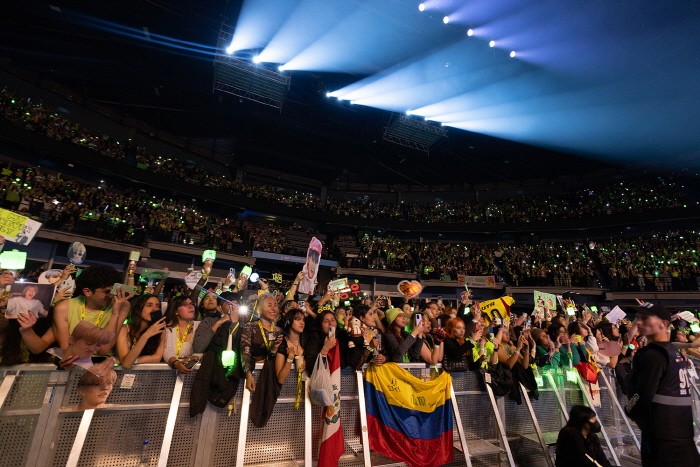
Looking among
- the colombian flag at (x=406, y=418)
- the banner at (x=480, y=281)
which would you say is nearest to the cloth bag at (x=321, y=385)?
the colombian flag at (x=406, y=418)

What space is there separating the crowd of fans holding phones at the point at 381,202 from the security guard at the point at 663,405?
25212mm

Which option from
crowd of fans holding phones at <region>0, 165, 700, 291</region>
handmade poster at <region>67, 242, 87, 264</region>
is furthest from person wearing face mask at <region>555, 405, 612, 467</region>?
crowd of fans holding phones at <region>0, 165, 700, 291</region>

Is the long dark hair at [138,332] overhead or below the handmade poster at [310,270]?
below

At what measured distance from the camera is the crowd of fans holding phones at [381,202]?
61.4 feet

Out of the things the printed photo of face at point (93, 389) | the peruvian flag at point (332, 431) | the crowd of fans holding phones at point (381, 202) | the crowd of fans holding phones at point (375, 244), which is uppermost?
the crowd of fans holding phones at point (381, 202)

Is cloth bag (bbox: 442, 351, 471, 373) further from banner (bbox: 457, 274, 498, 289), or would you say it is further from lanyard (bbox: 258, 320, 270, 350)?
banner (bbox: 457, 274, 498, 289)

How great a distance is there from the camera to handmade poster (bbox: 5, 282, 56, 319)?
280 centimetres

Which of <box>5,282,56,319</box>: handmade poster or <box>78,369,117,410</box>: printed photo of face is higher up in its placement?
<box>5,282,56,319</box>: handmade poster

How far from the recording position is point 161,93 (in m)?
20.2

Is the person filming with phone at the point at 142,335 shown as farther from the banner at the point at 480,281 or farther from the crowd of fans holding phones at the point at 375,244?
the banner at the point at 480,281

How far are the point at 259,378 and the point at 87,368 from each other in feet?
5.48

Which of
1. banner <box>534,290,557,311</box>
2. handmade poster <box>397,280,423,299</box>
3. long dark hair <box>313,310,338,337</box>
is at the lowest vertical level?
long dark hair <box>313,310,338,337</box>

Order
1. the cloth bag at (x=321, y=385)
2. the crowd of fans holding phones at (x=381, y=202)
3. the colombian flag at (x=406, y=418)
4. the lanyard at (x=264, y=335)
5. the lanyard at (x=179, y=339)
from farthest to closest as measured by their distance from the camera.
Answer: the crowd of fans holding phones at (x=381, y=202), the colombian flag at (x=406, y=418), the lanyard at (x=264, y=335), the cloth bag at (x=321, y=385), the lanyard at (x=179, y=339)

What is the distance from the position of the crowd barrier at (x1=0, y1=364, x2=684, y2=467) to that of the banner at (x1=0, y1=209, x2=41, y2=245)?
9.79 ft
